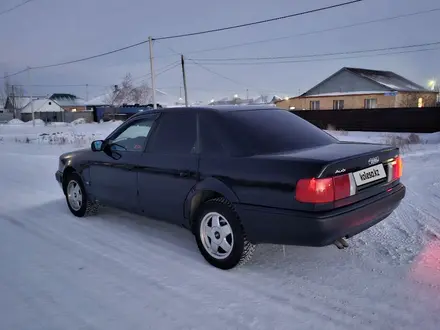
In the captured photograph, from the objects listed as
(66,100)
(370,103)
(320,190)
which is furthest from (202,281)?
(66,100)

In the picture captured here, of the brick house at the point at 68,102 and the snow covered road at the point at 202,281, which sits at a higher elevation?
the brick house at the point at 68,102

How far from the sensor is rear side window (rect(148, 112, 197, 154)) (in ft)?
12.9

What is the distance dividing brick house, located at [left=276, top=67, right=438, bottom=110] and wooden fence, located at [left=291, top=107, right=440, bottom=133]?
32.2ft

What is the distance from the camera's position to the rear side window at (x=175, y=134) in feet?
12.9

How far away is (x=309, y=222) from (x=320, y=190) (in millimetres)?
271

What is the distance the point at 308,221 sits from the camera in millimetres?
2932

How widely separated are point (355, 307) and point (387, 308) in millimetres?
236

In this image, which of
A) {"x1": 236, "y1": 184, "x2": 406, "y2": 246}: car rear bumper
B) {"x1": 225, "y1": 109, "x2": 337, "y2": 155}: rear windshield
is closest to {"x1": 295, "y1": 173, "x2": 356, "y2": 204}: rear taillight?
{"x1": 236, "y1": 184, "x2": 406, "y2": 246}: car rear bumper

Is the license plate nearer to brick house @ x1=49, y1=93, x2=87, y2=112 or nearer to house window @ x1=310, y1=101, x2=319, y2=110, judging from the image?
house window @ x1=310, y1=101, x2=319, y2=110

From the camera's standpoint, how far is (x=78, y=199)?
5.55 m

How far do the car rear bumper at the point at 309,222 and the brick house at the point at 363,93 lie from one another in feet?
110

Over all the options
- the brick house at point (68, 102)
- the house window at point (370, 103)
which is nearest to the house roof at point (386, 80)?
the house window at point (370, 103)

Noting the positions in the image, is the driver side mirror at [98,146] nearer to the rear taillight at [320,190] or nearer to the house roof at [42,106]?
the rear taillight at [320,190]

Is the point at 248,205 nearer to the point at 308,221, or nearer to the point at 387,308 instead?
the point at 308,221
